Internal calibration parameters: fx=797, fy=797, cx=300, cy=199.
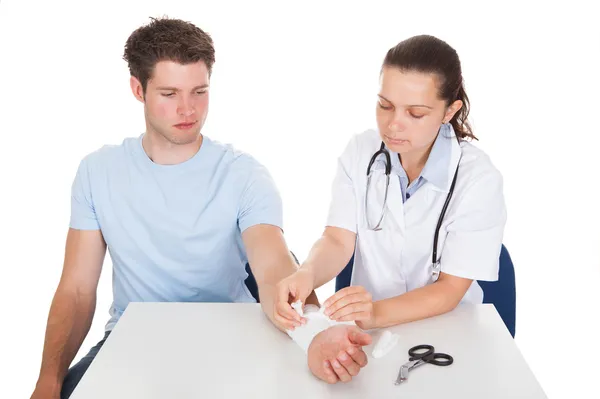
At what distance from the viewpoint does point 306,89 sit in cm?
452

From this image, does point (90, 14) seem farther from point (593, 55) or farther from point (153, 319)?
point (153, 319)

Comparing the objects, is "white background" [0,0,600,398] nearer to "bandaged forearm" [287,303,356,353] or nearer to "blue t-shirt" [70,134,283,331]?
"blue t-shirt" [70,134,283,331]

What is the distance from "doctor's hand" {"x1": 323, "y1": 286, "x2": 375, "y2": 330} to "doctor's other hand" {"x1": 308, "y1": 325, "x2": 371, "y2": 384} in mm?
60

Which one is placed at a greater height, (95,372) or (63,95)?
(95,372)

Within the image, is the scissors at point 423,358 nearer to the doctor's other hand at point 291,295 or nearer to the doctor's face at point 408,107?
the doctor's other hand at point 291,295

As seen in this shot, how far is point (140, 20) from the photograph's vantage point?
4.50 m

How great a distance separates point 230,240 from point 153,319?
0.40 m

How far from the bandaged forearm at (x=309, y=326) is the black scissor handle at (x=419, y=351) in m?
0.14

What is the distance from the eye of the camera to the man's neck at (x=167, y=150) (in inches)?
82.4

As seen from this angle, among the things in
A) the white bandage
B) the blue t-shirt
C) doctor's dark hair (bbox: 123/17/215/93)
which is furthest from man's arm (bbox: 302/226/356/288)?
doctor's dark hair (bbox: 123/17/215/93)

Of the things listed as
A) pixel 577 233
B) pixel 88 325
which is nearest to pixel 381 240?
pixel 88 325

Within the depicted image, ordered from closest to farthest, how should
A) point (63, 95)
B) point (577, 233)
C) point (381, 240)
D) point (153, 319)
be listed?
point (153, 319)
point (381, 240)
point (577, 233)
point (63, 95)

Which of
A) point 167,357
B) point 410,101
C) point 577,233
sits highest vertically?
point 410,101

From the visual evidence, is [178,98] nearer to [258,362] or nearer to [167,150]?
[167,150]
